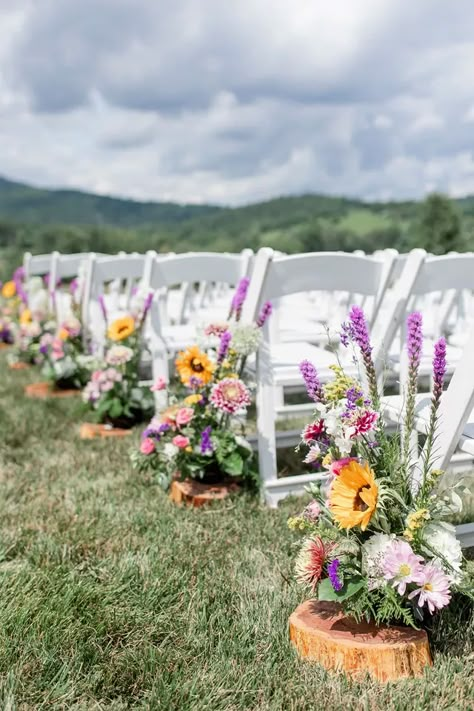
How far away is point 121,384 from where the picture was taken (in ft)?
14.2

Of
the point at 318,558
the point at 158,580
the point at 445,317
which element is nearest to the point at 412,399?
the point at 318,558

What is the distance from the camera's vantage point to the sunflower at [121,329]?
415 centimetres

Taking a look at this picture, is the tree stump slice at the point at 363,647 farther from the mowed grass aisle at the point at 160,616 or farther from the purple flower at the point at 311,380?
the purple flower at the point at 311,380

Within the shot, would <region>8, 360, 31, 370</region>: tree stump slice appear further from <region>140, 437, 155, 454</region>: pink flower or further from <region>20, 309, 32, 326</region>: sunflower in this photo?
<region>140, 437, 155, 454</region>: pink flower

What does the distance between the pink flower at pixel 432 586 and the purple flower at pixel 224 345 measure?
1.36m

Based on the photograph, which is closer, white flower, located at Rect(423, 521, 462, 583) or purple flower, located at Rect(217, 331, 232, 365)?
white flower, located at Rect(423, 521, 462, 583)

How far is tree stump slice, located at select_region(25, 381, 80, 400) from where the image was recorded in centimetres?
545

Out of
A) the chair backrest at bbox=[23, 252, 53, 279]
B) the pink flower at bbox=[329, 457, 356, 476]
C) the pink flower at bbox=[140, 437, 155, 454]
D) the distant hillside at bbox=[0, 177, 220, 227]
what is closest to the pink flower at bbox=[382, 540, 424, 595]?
the pink flower at bbox=[329, 457, 356, 476]

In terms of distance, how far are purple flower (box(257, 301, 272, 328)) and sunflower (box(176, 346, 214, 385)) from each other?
0.28 metres

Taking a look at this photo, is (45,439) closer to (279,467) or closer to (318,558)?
(279,467)

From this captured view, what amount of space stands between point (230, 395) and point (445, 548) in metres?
1.27

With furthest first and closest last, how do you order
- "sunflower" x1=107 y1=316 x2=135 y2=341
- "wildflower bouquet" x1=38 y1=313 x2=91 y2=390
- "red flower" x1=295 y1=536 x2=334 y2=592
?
"wildflower bouquet" x1=38 y1=313 x2=91 y2=390 → "sunflower" x1=107 y1=316 x2=135 y2=341 → "red flower" x1=295 y1=536 x2=334 y2=592

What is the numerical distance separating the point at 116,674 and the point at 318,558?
57 centimetres

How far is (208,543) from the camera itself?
251 cm
